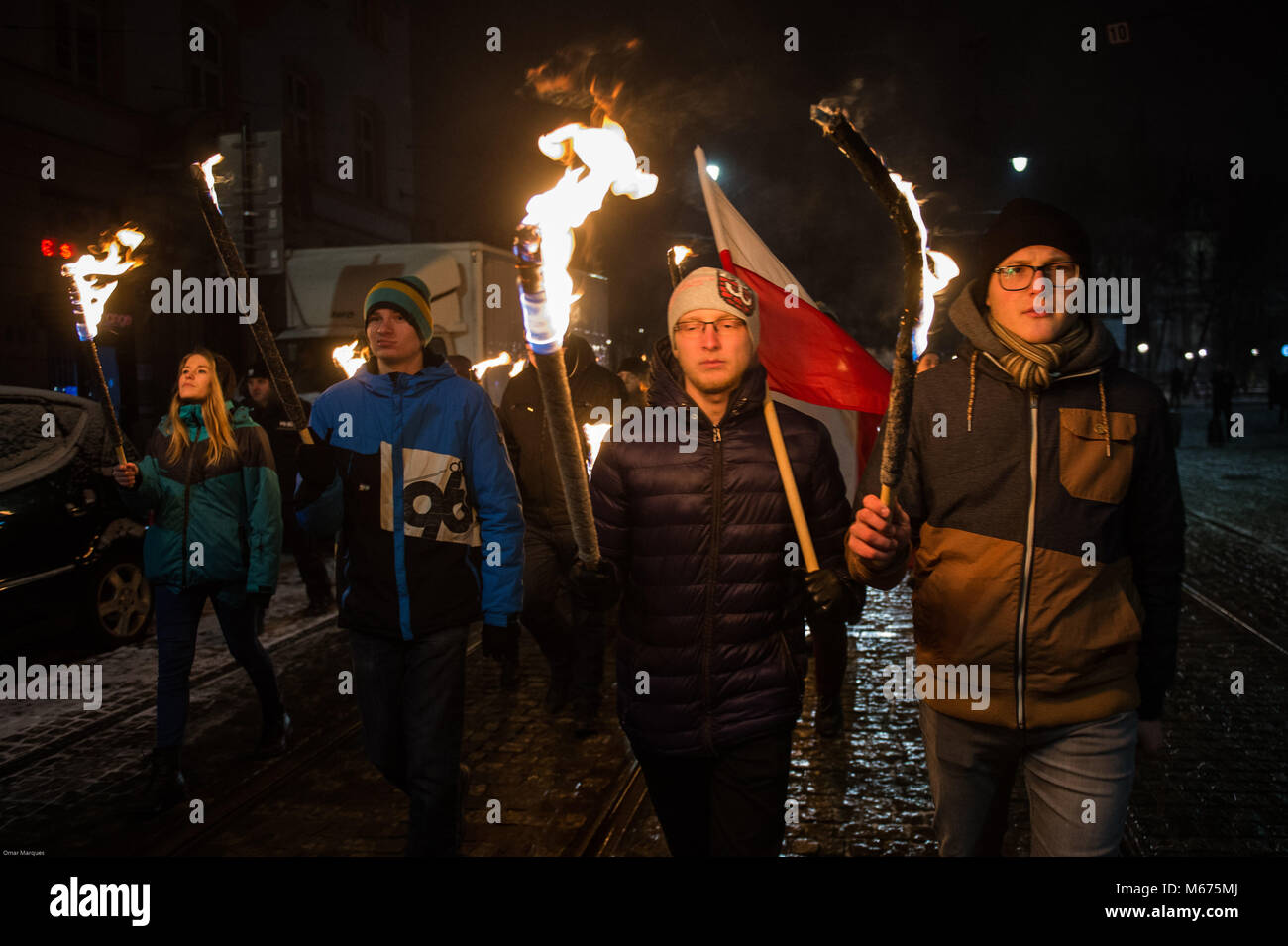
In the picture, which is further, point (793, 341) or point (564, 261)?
point (793, 341)

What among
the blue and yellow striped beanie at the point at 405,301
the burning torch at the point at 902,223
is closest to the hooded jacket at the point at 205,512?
the blue and yellow striped beanie at the point at 405,301

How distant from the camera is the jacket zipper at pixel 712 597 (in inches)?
115

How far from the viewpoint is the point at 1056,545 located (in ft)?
8.71

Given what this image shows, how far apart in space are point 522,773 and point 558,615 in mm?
1170

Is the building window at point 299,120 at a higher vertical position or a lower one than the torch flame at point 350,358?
higher

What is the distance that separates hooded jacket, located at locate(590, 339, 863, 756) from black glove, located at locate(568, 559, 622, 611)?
0.64 feet

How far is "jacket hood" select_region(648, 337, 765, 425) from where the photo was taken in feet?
10.0

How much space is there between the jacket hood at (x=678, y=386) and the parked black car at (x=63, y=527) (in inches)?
189

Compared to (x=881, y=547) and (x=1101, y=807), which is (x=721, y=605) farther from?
(x=1101, y=807)

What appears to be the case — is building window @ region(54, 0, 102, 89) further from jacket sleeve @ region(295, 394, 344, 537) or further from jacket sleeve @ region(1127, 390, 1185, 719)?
jacket sleeve @ region(1127, 390, 1185, 719)

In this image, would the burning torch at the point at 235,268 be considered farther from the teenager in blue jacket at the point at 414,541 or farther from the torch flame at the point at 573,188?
the torch flame at the point at 573,188

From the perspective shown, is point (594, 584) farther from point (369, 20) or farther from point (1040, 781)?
point (369, 20)

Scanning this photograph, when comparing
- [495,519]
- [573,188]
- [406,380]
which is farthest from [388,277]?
[573,188]

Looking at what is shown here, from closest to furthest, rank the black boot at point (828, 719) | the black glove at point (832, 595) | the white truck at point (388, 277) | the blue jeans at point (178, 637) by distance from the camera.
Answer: the black glove at point (832, 595) < the blue jeans at point (178, 637) < the black boot at point (828, 719) < the white truck at point (388, 277)
